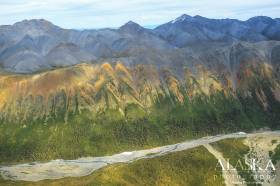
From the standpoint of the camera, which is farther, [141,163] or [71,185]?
[141,163]

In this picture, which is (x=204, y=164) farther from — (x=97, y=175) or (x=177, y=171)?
(x=97, y=175)

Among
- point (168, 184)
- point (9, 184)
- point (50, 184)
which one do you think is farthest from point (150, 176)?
point (9, 184)

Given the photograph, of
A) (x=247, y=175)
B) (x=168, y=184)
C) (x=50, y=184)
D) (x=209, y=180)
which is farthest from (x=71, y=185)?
(x=247, y=175)

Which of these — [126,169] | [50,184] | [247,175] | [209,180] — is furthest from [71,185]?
[247,175]

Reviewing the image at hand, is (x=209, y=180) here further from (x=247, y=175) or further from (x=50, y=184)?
(x=50, y=184)

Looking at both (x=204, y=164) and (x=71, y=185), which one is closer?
(x=71, y=185)
